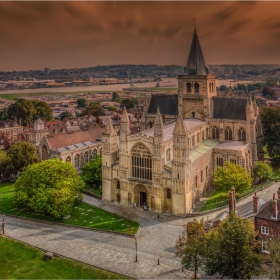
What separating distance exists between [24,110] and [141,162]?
75448 mm

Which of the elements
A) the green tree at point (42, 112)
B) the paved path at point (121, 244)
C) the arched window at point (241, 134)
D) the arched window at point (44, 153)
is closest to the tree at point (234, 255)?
the paved path at point (121, 244)

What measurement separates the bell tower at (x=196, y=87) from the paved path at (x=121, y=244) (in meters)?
24.9

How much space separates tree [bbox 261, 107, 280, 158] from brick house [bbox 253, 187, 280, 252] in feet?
117

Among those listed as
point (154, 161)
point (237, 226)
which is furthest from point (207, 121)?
point (237, 226)

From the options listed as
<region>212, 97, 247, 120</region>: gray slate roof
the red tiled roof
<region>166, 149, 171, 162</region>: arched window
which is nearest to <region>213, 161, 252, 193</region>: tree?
<region>166, 149, 171, 162</region>: arched window

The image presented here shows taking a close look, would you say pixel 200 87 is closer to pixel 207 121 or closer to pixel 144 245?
pixel 207 121

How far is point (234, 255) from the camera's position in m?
27.1

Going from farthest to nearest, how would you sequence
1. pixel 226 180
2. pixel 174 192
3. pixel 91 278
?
pixel 226 180 → pixel 174 192 → pixel 91 278

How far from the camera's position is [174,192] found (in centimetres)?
4597

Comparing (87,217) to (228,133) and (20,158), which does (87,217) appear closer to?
(20,158)

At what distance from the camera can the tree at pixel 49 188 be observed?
4356 cm

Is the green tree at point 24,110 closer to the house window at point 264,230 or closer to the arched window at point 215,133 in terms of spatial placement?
the arched window at point 215,133

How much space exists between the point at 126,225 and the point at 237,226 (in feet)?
62.7

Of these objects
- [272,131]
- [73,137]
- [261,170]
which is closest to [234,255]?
[261,170]
